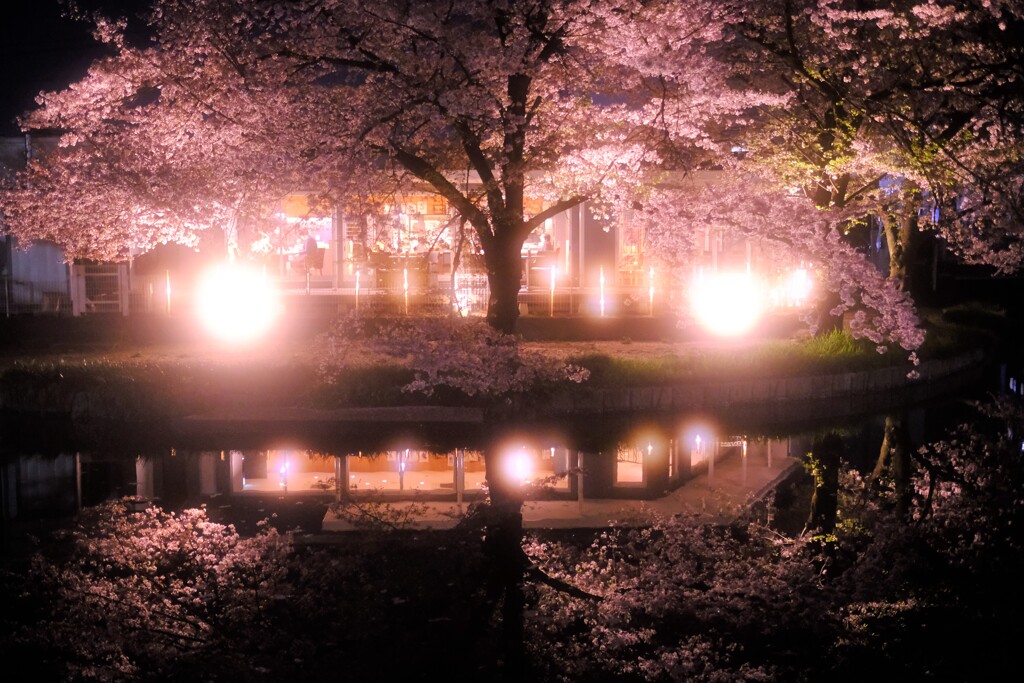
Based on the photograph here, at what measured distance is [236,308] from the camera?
18.9 m

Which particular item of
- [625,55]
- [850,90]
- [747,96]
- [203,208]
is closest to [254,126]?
[203,208]

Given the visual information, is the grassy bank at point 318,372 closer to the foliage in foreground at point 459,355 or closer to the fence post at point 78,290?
the foliage in foreground at point 459,355

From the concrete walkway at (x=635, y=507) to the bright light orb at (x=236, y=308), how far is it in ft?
34.7

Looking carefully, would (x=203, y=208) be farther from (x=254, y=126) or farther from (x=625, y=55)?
(x=625, y=55)

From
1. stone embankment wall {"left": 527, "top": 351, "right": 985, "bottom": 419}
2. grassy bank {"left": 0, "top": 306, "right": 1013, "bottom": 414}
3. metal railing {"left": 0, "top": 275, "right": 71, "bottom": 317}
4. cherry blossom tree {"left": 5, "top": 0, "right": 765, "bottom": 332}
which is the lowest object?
stone embankment wall {"left": 527, "top": 351, "right": 985, "bottom": 419}

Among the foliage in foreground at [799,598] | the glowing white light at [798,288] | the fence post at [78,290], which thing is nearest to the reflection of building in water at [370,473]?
the foliage in foreground at [799,598]

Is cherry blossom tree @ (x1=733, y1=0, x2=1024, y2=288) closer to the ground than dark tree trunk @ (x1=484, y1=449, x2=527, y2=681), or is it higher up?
higher up

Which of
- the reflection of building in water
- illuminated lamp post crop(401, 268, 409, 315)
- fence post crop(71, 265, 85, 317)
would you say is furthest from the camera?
fence post crop(71, 265, 85, 317)

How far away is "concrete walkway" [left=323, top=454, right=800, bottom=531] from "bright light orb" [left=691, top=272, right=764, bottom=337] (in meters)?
5.33

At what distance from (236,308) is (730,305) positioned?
9776 millimetres

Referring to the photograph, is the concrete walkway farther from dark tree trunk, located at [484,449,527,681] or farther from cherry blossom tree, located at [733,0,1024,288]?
cherry blossom tree, located at [733,0,1024,288]

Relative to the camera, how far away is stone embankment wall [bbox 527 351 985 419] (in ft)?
43.8

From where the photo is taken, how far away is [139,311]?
63.6 feet

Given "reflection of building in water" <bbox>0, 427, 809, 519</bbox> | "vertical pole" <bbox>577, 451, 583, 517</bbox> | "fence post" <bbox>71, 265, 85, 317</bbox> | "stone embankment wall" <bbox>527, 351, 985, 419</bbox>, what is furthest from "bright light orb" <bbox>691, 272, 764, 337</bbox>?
"fence post" <bbox>71, 265, 85, 317</bbox>
